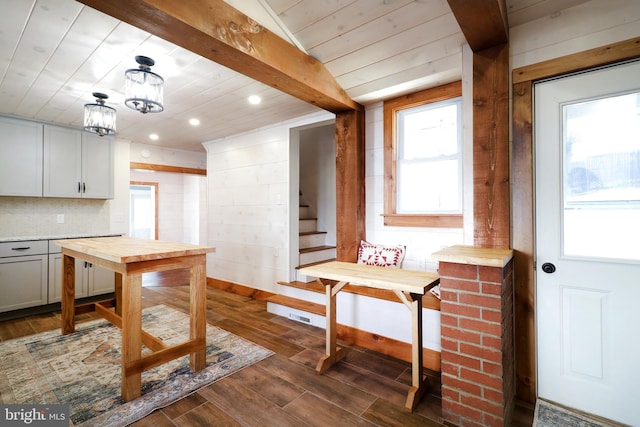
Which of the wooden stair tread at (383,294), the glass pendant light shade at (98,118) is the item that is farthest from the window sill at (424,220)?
the glass pendant light shade at (98,118)

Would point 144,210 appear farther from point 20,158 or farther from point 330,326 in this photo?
point 330,326

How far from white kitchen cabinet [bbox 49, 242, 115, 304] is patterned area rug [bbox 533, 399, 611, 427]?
4.81 m

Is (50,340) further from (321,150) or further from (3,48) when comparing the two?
(321,150)

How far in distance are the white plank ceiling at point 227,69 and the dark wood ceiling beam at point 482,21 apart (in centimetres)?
14

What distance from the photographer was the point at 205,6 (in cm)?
162

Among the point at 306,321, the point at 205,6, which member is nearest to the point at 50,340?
the point at 306,321

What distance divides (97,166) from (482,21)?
488 cm

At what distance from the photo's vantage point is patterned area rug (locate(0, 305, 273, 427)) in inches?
73.1

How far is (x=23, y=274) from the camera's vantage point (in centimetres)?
348

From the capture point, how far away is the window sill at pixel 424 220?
2637 mm

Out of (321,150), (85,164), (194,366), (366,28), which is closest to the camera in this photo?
(366,28)

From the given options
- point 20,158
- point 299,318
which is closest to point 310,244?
point 299,318

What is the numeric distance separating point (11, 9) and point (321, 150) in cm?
379

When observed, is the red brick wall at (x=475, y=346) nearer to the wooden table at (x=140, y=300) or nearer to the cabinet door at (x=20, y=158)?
the wooden table at (x=140, y=300)
